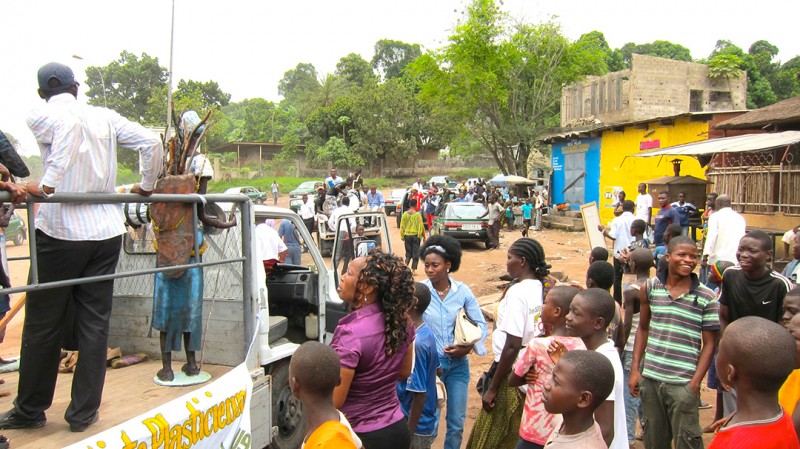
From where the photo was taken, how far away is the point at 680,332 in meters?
3.59

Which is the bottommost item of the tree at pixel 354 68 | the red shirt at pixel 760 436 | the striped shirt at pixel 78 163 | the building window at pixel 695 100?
the red shirt at pixel 760 436

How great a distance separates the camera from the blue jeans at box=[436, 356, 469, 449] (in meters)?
3.98

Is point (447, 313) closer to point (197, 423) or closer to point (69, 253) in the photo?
point (197, 423)

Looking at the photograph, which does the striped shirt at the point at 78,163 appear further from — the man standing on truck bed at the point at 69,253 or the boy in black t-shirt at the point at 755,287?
the boy in black t-shirt at the point at 755,287

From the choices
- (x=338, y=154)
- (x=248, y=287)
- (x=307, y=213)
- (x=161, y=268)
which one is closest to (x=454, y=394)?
(x=248, y=287)

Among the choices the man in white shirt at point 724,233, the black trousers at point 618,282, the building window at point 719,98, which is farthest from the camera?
the building window at point 719,98

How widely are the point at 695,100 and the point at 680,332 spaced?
32.9 meters

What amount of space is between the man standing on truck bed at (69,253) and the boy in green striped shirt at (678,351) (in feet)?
10.00

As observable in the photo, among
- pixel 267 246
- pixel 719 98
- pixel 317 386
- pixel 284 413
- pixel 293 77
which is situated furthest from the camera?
pixel 293 77

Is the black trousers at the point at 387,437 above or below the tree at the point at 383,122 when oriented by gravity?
below

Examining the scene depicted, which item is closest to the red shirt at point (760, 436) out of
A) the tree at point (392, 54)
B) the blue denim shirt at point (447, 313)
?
the blue denim shirt at point (447, 313)

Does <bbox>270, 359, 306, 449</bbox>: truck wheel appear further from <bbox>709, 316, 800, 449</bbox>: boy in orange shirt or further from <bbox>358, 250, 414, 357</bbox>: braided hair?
<bbox>709, 316, 800, 449</bbox>: boy in orange shirt

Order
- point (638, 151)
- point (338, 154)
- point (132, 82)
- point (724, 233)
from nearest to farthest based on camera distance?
point (724, 233), point (638, 151), point (338, 154), point (132, 82)

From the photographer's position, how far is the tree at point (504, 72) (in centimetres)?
2839
